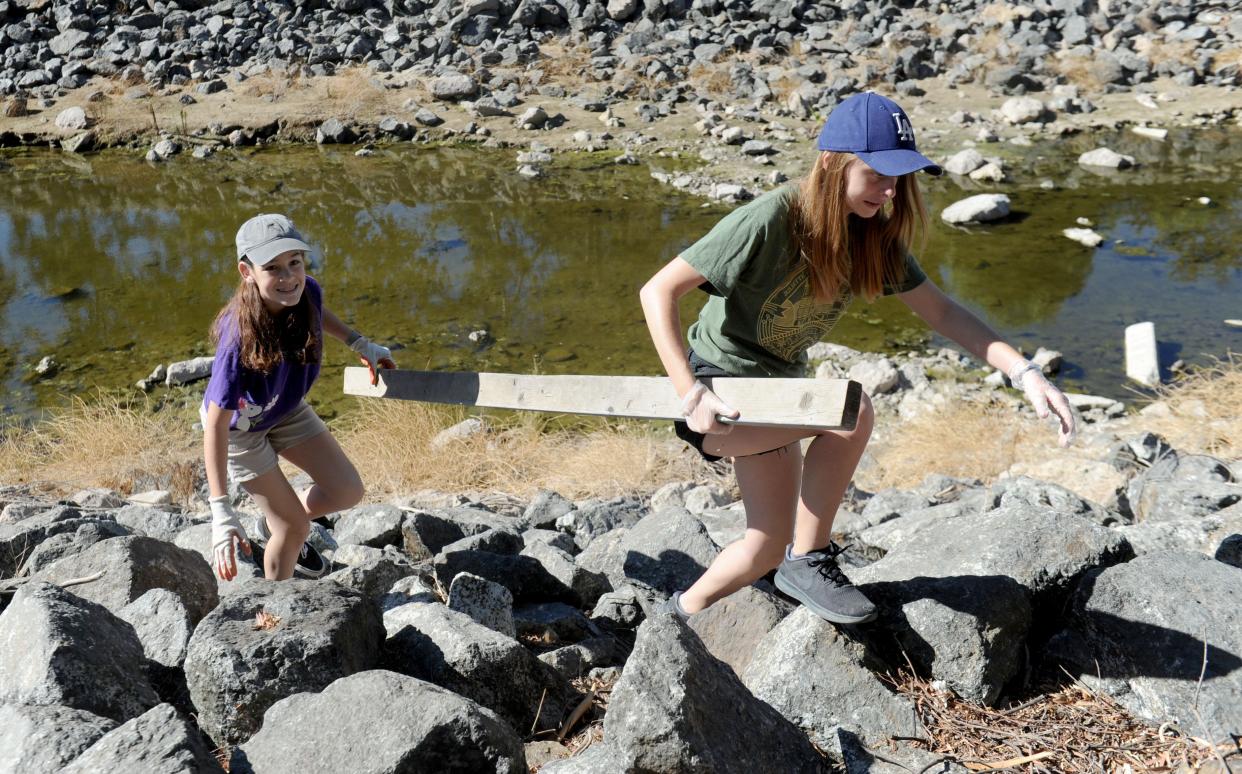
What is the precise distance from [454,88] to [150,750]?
15.9m

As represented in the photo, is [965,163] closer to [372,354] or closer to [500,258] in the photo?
[500,258]

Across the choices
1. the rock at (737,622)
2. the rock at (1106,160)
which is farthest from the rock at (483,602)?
the rock at (1106,160)

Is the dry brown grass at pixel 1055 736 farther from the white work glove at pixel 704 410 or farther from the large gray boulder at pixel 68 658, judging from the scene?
the large gray boulder at pixel 68 658

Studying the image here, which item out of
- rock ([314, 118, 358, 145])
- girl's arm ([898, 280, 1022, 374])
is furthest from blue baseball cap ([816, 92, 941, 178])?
rock ([314, 118, 358, 145])

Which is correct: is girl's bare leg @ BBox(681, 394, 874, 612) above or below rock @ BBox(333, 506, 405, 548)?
above

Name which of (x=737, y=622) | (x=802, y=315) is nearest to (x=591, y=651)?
(x=737, y=622)

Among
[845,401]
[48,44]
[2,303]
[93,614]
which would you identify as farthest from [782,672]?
[48,44]

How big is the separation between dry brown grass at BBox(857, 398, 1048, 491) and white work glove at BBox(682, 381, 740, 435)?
3925 mm

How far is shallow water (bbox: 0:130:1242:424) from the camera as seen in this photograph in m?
9.15

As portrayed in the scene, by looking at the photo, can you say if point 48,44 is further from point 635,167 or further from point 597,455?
point 597,455

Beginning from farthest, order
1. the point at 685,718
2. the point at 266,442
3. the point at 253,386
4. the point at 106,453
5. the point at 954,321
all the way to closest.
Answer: the point at 106,453 → the point at 266,442 → the point at 253,386 → the point at 954,321 → the point at 685,718

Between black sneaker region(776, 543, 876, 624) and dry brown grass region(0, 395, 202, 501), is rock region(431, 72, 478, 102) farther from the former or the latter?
black sneaker region(776, 543, 876, 624)

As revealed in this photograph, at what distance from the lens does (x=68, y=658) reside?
2502 mm

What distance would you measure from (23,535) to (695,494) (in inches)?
118
